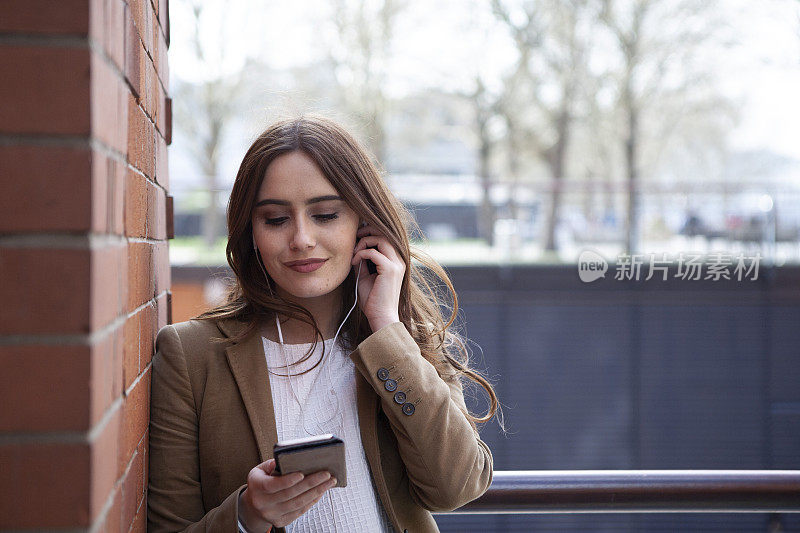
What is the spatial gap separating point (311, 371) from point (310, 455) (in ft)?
1.79

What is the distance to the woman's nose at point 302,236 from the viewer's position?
1755 mm

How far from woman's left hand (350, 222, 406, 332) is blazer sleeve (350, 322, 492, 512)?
8 centimetres

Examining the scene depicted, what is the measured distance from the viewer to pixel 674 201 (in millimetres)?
11266

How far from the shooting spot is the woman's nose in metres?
1.75

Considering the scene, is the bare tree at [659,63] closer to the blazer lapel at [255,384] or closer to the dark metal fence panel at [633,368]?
the dark metal fence panel at [633,368]

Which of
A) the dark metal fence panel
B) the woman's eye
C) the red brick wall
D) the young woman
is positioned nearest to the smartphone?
the young woman

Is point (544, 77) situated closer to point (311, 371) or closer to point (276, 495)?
point (311, 371)

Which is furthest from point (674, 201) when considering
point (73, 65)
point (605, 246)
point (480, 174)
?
point (73, 65)

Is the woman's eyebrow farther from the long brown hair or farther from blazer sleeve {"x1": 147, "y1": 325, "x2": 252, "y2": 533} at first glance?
blazer sleeve {"x1": 147, "y1": 325, "x2": 252, "y2": 533}

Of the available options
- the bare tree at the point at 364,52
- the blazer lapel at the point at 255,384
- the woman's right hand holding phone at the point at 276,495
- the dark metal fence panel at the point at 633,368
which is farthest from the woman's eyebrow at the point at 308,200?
the bare tree at the point at 364,52

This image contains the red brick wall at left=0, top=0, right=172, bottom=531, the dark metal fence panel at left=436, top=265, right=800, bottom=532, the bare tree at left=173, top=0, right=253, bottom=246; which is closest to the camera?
the red brick wall at left=0, top=0, right=172, bottom=531

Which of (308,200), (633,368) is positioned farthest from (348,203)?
(633,368)

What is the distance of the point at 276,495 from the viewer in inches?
57.2

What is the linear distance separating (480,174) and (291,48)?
18.8ft
